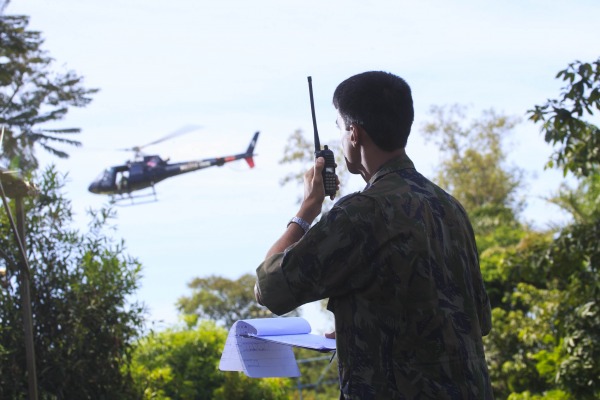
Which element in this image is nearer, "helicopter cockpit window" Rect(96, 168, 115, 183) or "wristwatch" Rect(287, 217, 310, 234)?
"wristwatch" Rect(287, 217, 310, 234)

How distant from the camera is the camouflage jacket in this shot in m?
2.03

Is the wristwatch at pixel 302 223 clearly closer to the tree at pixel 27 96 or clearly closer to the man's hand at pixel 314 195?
the man's hand at pixel 314 195

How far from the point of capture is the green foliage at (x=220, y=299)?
38.4 metres

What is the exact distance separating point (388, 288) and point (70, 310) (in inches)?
210

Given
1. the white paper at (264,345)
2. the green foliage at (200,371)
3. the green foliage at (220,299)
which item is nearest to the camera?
the white paper at (264,345)

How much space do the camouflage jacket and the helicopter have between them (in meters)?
30.3

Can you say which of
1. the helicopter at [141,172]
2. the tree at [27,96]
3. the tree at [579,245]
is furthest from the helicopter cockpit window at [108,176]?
the tree at [579,245]

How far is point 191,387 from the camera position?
41.5ft

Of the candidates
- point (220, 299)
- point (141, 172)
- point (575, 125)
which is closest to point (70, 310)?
point (575, 125)

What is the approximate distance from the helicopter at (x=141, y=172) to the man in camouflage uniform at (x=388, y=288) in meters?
30.3

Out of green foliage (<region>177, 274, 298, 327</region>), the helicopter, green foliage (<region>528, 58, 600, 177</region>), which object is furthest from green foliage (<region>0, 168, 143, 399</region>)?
green foliage (<region>177, 274, 298, 327</region>)

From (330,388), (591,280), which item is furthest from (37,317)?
(330,388)

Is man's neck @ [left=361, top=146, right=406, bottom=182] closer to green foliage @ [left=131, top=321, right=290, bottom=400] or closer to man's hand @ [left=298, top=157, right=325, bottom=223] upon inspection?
man's hand @ [left=298, top=157, right=325, bottom=223]

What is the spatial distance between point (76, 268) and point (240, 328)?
5.22 meters
